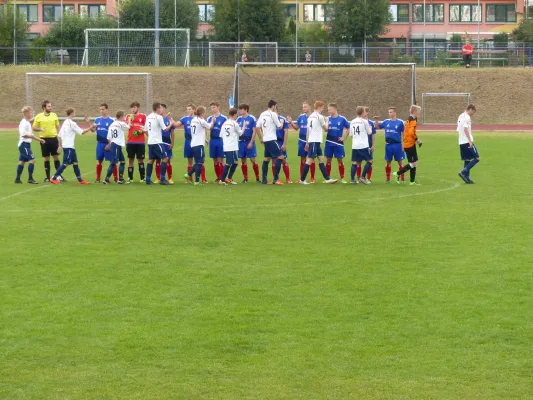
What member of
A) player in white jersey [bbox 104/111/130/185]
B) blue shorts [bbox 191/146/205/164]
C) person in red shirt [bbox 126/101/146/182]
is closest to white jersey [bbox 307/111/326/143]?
blue shorts [bbox 191/146/205/164]

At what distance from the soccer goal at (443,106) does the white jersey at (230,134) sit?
3232cm

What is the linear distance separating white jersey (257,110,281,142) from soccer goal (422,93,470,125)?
3193 cm

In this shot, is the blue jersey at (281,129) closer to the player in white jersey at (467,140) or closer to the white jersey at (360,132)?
the white jersey at (360,132)

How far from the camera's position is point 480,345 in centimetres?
977

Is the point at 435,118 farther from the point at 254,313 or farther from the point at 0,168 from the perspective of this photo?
the point at 254,313

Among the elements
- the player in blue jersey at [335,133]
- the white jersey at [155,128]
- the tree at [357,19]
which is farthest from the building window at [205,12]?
the player in blue jersey at [335,133]

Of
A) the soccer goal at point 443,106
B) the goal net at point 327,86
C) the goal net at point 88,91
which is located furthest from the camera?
the goal net at point 88,91

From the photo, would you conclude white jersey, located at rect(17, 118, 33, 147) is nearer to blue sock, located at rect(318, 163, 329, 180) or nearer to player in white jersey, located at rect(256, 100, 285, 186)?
player in white jersey, located at rect(256, 100, 285, 186)

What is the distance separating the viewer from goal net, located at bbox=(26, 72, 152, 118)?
56.1 metres

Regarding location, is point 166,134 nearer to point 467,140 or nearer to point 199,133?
point 199,133

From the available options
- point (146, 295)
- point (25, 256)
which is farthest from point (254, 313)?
point (25, 256)

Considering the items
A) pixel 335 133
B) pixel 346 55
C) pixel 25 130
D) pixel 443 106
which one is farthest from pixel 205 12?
pixel 335 133

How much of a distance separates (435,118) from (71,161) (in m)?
34.2

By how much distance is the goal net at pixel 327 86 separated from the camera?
5388cm
